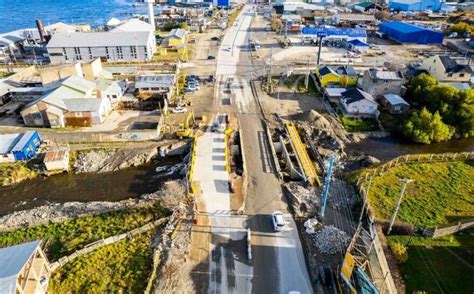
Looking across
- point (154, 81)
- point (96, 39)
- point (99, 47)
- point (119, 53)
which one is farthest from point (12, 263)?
point (96, 39)

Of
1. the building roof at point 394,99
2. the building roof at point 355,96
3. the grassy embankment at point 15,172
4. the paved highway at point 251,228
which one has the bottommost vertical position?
the grassy embankment at point 15,172

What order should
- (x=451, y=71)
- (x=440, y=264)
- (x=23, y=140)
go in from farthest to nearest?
(x=451, y=71) < (x=23, y=140) < (x=440, y=264)

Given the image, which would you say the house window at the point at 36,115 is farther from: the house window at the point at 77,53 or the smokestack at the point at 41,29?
the smokestack at the point at 41,29

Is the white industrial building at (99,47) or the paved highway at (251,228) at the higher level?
the white industrial building at (99,47)

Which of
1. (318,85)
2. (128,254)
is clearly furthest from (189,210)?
(318,85)

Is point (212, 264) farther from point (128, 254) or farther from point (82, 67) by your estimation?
point (82, 67)

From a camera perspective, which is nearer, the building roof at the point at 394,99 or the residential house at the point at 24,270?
the residential house at the point at 24,270

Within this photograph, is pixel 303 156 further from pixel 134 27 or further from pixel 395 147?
pixel 134 27

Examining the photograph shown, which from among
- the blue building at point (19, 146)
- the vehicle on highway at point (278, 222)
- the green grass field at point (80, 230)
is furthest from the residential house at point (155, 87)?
the vehicle on highway at point (278, 222)
